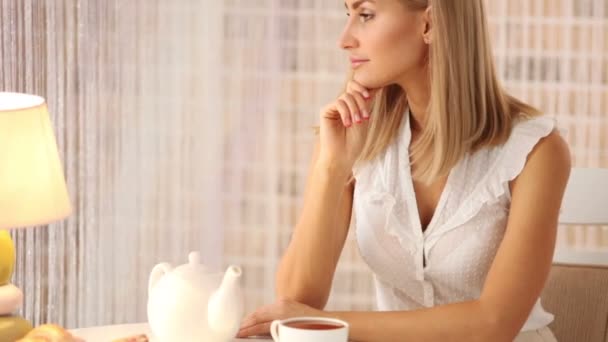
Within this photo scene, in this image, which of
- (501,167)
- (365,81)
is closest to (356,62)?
(365,81)

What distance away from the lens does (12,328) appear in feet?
5.21

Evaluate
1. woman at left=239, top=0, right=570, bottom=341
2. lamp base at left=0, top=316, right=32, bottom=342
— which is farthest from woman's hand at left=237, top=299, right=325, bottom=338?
lamp base at left=0, top=316, right=32, bottom=342

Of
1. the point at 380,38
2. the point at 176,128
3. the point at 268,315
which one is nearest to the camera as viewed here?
the point at 268,315

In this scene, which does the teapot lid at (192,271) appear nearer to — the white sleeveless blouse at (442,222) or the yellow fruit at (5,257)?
the yellow fruit at (5,257)

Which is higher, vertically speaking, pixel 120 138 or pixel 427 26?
pixel 427 26

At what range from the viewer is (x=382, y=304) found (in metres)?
2.16

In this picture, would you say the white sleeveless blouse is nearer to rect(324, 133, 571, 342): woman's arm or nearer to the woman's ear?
rect(324, 133, 571, 342): woman's arm

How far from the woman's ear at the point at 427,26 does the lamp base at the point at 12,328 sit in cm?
87

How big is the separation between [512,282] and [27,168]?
802 millimetres

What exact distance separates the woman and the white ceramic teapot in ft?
1.48

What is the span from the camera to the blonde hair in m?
1.97

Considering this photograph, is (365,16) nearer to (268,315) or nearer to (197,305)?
(268,315)

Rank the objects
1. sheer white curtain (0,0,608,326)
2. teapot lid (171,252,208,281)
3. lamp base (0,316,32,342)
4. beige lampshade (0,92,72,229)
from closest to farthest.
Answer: teapot lid (171,252,208,281) < lamp base (0,316,32,342) < beige lampshade (0,92,72,229) < sheer white curtain (0,0,608,326)

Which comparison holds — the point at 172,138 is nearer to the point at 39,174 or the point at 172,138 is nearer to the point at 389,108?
the point at 389,108
